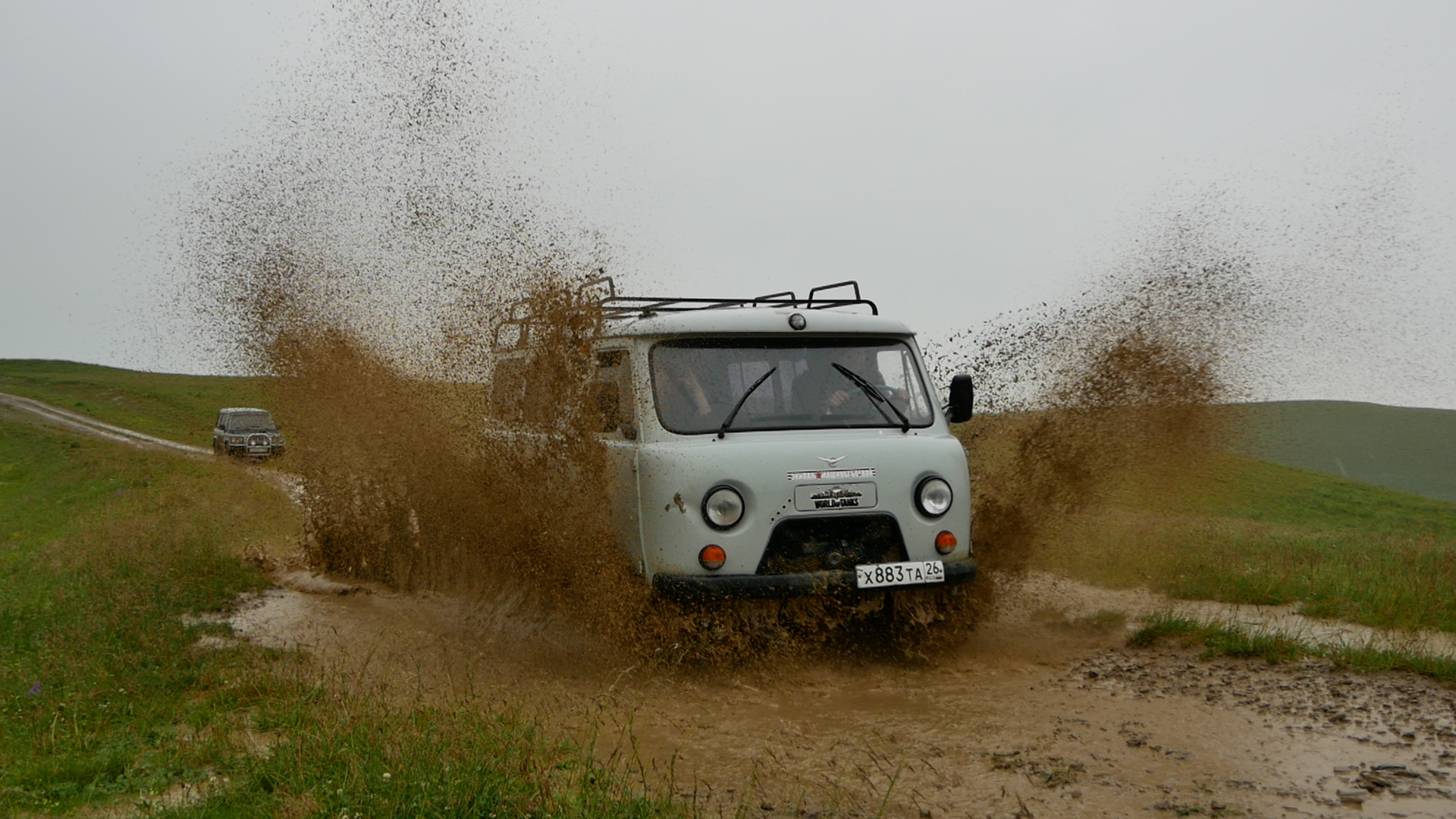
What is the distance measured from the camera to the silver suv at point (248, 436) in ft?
103

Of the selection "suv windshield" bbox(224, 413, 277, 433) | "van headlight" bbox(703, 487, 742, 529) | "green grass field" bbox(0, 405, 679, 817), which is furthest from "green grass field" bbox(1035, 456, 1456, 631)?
"suv windshield" bbox(224, 413, 277, 433)

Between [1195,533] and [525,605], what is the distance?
33.5 feet

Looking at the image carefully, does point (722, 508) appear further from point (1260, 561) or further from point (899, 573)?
point (1260, 561)

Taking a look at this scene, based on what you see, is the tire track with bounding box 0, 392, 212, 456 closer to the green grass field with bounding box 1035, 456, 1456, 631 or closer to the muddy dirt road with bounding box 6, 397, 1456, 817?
the green grass field with bounding box 1035, 456, 1456, 631

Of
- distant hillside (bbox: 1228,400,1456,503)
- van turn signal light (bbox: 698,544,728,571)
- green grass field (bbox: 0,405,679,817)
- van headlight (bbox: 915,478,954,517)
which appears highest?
van headlight (bbox: 915,478,954,517)

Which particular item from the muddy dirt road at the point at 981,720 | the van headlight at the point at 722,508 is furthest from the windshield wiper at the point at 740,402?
the muddy dirt road at the point at 981,720

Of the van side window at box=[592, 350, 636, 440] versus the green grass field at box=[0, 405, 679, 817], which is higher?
the van side window at box=[592, 350, 636, 440]

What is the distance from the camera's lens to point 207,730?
5516mm

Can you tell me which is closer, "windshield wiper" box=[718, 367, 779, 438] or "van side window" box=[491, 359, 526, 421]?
"windshield wiper" box=[718, 367, 779, 438]

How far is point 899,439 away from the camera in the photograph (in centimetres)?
699

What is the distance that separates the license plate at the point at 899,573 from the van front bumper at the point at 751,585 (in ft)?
0.13

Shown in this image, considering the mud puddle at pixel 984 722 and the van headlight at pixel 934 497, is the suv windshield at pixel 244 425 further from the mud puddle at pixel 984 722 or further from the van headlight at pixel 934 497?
the van headlight at pixel 934 497

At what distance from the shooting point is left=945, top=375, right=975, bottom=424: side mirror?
7617mm

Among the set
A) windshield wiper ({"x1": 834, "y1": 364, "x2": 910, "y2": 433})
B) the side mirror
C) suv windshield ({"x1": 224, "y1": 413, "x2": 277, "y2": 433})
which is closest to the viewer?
windshield wiper ({"x1": 834, "y1": 364, "x2": 910, "y2": 433})
